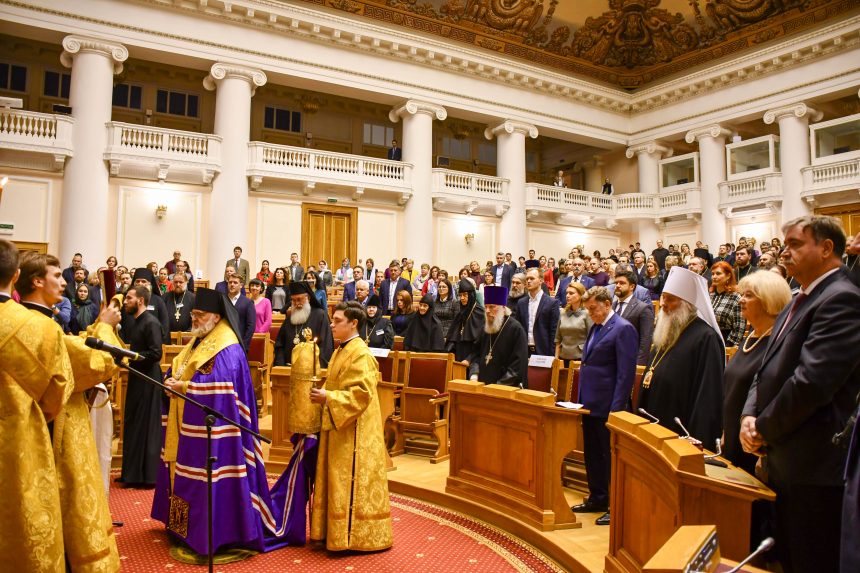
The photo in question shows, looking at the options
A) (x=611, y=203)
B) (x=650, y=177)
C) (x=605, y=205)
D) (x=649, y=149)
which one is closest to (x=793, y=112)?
(x=649, y=149)

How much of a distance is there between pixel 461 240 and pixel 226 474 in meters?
14.5

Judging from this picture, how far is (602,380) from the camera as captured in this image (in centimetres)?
428

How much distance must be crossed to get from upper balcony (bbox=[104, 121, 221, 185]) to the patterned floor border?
11.1m

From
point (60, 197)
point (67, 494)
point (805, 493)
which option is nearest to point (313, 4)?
point (60, 197)

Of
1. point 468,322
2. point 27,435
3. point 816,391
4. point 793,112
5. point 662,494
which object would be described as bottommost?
point 662,494

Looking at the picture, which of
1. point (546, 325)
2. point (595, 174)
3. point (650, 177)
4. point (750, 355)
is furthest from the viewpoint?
point (595, 174)

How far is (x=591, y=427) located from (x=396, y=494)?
1.86 m

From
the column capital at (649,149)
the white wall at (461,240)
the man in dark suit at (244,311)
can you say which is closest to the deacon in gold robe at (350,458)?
the man in dark suit at (244,311)

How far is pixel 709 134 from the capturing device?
60.5 feet

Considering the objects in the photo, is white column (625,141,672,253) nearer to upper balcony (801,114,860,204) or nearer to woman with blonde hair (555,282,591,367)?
upper balcony (801,114,860,204)

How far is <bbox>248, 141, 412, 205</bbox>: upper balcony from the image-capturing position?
14820mm

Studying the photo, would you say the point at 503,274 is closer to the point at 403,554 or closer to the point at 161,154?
the point at 161,154

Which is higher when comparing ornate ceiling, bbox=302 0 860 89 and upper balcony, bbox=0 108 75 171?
ornate ceiling, bbox=302 0 860 89

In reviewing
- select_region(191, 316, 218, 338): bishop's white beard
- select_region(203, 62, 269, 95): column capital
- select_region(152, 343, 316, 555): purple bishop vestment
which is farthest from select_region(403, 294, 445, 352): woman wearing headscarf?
select_region(203, 62, 269, 95): column capital
